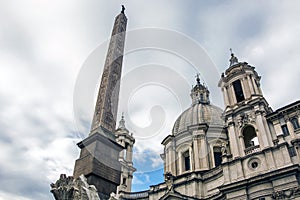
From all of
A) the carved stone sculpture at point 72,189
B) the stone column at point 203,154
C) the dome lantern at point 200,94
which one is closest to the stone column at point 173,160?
the stone column at point 203,154

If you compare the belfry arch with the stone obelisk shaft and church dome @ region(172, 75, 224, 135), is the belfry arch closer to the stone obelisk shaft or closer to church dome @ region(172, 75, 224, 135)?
church dome @ region(172, 75, 224, 135)

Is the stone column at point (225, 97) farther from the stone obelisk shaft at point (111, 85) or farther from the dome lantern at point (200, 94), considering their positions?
the stone obelisk shaft at point (111, 85)

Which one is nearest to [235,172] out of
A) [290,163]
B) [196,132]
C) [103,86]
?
[290,163]

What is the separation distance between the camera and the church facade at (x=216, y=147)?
404 inches

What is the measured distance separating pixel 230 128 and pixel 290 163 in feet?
24.6

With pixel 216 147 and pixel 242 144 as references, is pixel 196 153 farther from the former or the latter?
pixel 242 144

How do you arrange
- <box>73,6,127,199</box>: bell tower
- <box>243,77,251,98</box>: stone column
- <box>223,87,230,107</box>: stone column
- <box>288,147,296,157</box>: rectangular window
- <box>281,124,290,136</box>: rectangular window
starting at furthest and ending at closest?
<box>223,87,230,107</box>: stone column, <box>243,77,251,98</box>: stone column, <box>281,124,290,136</box>: rectangular window, <box>288,147,296,157</box>: rectangular window, <box>73,6,127,199</box>: bell tower

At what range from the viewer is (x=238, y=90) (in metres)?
30.6

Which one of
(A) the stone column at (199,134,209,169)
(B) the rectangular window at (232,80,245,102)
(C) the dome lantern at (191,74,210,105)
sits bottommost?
(A) the stone column at (199,134,209,169)

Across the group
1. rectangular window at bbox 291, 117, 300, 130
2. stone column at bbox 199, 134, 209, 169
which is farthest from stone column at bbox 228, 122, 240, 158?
stone column at bbox 199, 134, 209, 169

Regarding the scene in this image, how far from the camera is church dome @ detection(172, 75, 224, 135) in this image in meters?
36.5

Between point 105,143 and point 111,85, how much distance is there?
12.1 feet

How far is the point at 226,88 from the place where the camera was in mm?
31281

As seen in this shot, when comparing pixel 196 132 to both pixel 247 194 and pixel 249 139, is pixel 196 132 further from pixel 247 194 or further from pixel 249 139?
pixel 247 194
